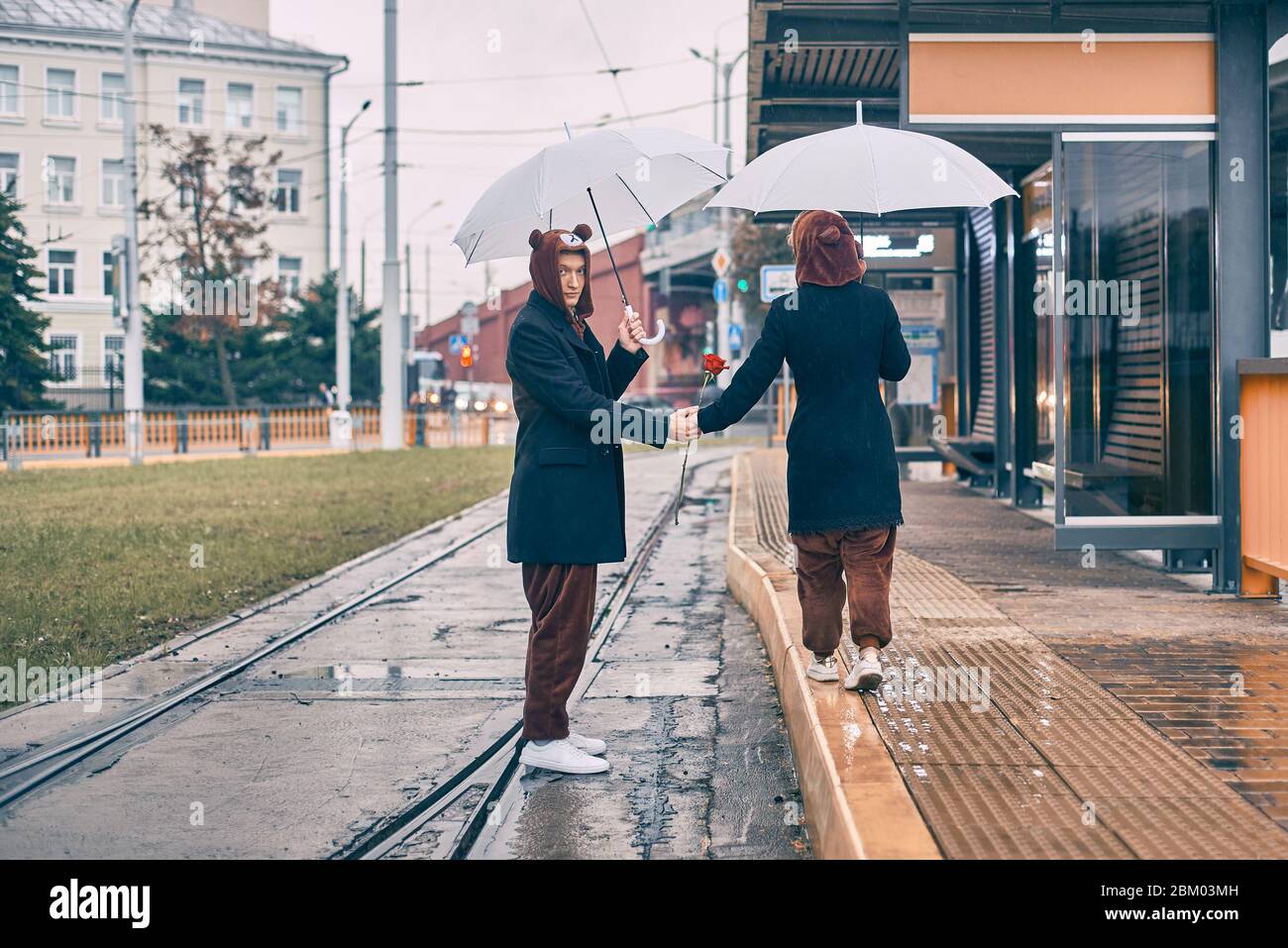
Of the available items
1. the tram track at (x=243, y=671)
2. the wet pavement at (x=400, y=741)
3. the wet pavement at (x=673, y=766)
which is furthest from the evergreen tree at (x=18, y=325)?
the wet pavement at (x=673, y=766)

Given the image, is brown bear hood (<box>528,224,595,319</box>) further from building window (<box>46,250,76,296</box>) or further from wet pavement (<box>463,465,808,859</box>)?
building window (<box>46,250,76,296</box>)

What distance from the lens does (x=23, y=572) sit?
1099cm

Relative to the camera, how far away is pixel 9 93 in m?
50.5

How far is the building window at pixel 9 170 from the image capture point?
49.2 meters

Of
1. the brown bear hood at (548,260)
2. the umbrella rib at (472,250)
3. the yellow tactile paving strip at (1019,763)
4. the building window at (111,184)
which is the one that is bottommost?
the yellow tactile paving strip at (1019,763)

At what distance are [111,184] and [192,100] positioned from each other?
3922 mm

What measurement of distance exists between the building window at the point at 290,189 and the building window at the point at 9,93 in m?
8.63

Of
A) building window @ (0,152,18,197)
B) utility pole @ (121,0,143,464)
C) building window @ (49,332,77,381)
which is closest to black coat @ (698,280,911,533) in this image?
utility pole @ (121,0,143,464)

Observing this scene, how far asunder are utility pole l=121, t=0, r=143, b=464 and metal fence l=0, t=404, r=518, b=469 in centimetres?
8

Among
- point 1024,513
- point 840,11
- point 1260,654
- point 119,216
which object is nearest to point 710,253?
point 119,216

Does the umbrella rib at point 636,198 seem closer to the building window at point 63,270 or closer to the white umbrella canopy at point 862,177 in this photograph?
the white umbrella canopy at point 862,177
